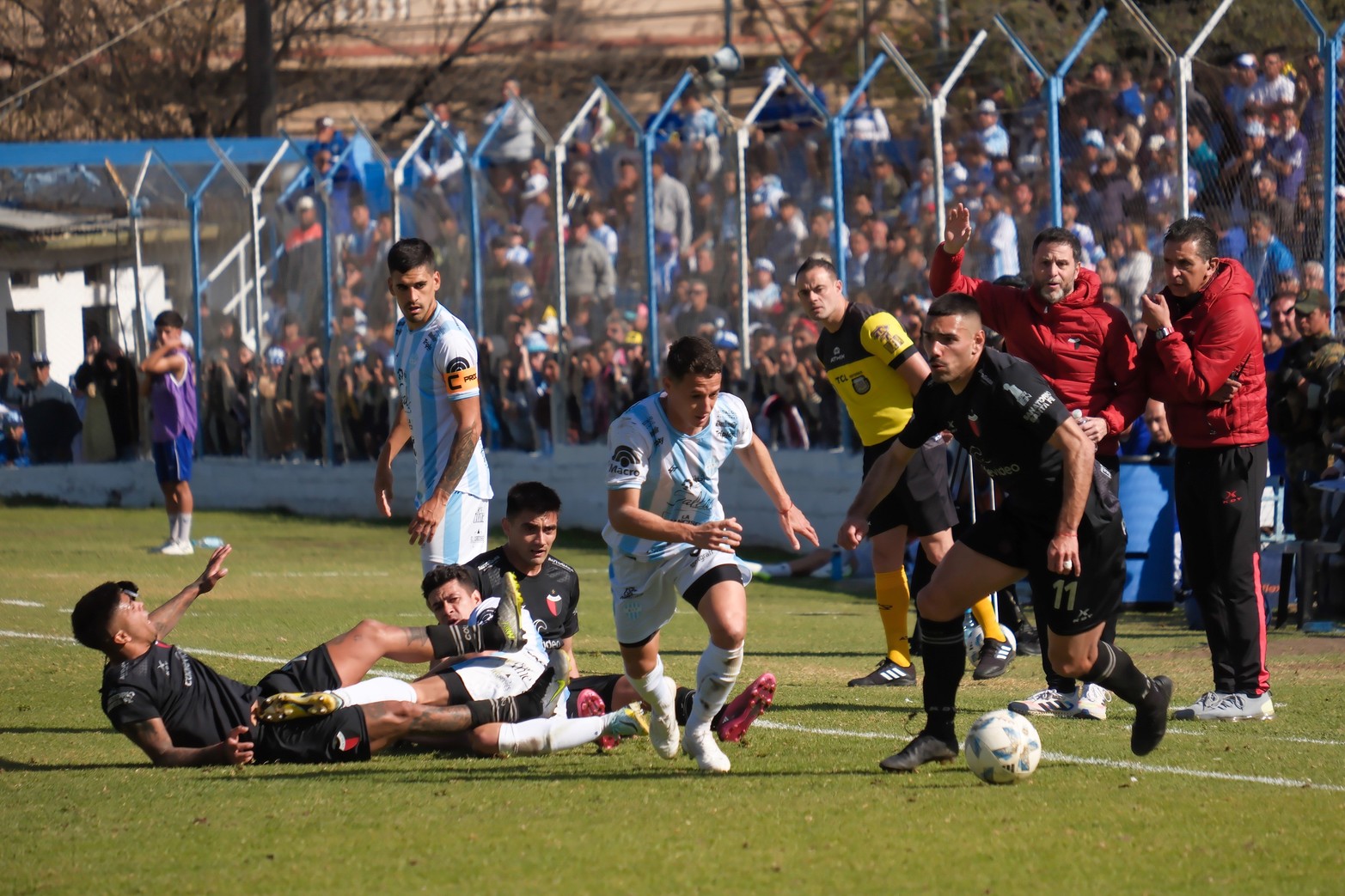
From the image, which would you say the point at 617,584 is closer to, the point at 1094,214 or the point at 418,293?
the point at 418,293

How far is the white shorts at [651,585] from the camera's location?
669cm

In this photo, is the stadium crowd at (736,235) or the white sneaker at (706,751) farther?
the stadium crowd at (736,235)

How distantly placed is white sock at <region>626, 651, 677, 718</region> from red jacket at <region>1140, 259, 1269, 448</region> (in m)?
2.69

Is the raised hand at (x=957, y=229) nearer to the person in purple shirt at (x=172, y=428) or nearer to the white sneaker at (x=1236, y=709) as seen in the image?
the white sneaker at (x=1236, y=709)

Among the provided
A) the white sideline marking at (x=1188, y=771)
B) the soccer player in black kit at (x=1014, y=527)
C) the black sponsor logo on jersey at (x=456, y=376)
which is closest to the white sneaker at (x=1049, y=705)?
the white sideline marking at (x=1188, y=771)

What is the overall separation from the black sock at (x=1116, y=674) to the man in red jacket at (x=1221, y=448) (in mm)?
1462

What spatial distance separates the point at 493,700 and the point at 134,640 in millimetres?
1453

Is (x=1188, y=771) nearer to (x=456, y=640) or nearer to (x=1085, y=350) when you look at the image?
(x=1085, y=350)

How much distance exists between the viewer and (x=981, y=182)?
14758 millimetres

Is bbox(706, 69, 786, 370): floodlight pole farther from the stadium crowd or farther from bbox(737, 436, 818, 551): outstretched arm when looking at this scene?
bbox(737, 436, 818, 551): outstretched arm

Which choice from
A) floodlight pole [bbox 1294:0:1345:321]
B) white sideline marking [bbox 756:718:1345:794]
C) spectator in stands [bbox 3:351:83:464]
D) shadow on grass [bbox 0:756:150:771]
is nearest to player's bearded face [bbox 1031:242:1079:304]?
white sideline marking [bbox 756:718:1345:794]

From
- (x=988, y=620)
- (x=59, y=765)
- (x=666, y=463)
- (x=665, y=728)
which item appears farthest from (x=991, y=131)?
(x=59, y=765)

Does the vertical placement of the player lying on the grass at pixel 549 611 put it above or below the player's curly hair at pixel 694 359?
below

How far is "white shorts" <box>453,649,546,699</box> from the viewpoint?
287 inches
